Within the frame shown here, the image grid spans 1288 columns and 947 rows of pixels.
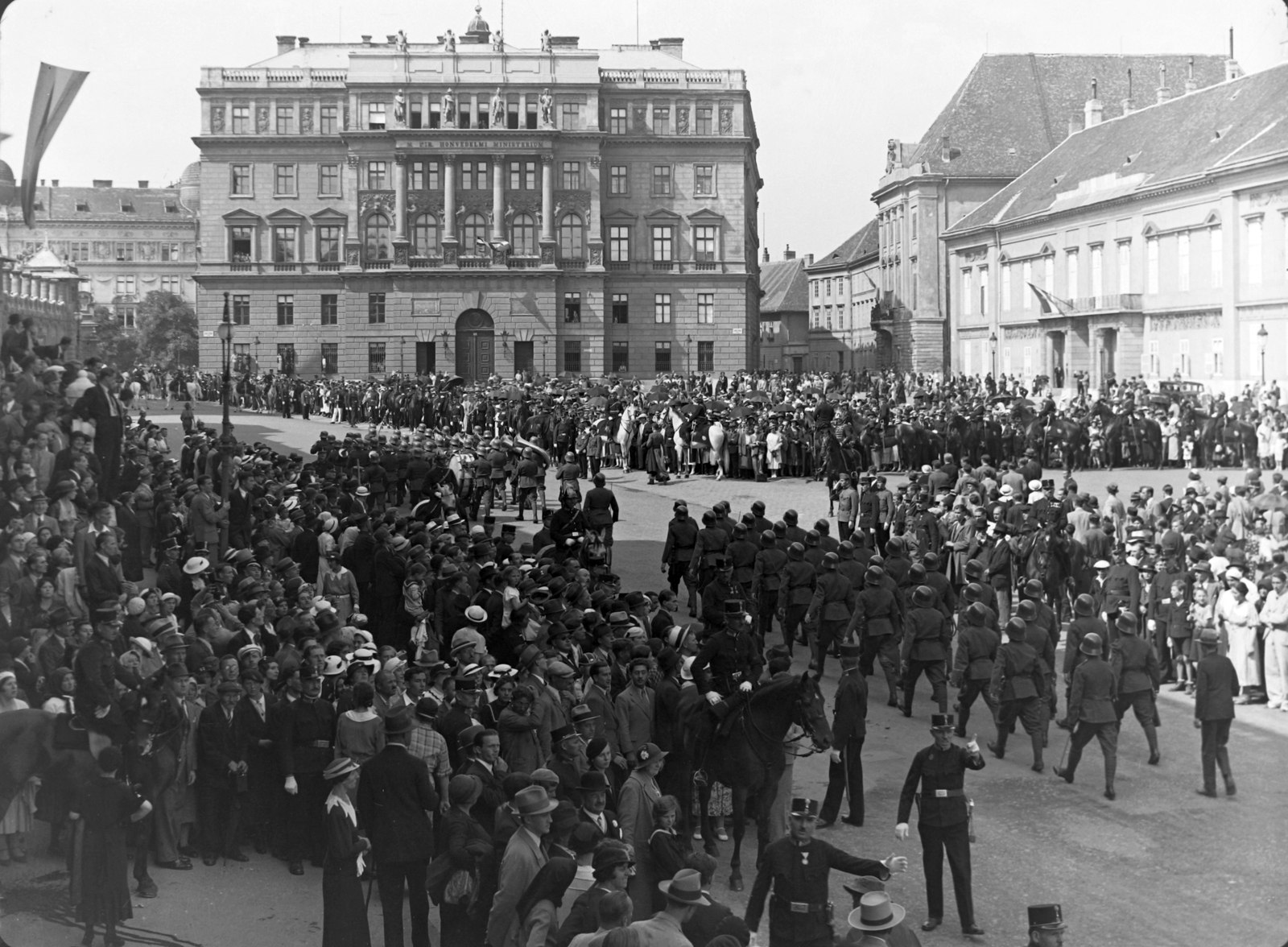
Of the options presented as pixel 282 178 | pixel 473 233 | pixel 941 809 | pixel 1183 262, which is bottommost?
pixel 941 809

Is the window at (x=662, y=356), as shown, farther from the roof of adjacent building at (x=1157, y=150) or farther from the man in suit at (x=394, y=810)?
the man in suit at (x=394, y=810)

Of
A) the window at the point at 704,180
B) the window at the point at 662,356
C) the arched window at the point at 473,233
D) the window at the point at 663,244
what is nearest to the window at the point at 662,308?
the window at the point at 662,356

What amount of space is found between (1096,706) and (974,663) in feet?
5.63

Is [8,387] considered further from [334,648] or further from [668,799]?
[668,799]

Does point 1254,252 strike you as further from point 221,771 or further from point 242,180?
point 242,180

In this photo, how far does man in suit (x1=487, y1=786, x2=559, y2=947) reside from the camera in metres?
8.55

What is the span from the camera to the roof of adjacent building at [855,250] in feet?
318

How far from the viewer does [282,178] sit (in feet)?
250

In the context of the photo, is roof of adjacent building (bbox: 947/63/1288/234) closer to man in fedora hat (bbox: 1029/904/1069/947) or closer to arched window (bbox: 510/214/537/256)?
arched window (bbox: 510/214/537/256)

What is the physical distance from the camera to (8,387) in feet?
64.7

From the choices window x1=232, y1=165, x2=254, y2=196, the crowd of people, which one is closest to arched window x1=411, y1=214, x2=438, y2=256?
window x1=232, y1=165, x2=254, y2=196

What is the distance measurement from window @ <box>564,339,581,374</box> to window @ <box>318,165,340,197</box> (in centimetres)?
1445

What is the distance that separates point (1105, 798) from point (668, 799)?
615 centimetres

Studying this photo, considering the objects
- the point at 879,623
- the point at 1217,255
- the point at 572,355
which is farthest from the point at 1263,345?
the point at 572,355
